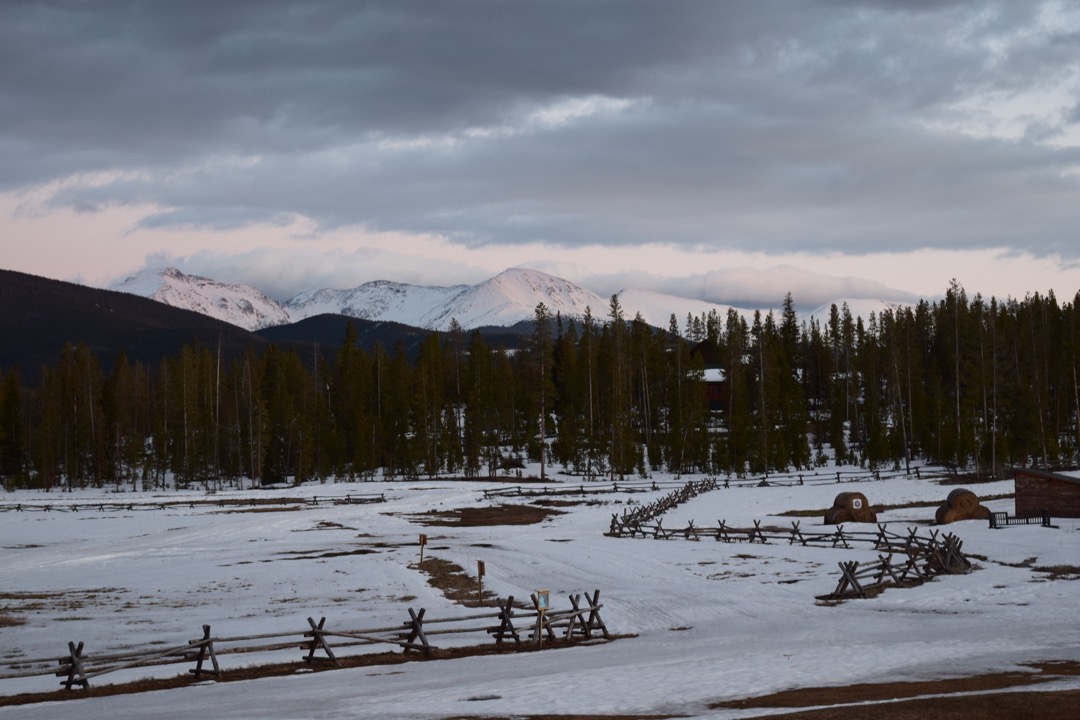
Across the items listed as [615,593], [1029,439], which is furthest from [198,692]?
[1029,439]

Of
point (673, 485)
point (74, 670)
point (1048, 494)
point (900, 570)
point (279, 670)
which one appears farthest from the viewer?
point (673, 485)

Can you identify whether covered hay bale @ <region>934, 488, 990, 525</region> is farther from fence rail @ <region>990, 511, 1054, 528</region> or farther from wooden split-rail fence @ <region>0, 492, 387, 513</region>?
wooden split-rail fence @ <region>0, 492, 387, 513</region>

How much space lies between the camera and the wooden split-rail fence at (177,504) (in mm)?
76562

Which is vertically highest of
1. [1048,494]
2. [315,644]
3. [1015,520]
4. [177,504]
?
[1048,494]

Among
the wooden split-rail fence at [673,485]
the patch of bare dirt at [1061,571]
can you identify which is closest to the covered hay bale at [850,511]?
the patch of bare dirt at [1061,571]

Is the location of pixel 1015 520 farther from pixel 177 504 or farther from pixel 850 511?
pixel 177 504

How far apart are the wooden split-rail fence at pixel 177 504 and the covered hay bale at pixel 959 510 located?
141 ft

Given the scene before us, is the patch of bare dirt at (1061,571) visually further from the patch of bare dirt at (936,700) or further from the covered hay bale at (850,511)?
the covered hay bale at (850,511)

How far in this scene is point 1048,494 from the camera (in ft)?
170

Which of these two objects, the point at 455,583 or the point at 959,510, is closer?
the point at 455,583

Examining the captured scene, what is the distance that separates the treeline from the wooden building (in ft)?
116

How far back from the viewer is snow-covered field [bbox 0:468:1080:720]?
1983 centimetres

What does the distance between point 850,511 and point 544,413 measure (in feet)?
167

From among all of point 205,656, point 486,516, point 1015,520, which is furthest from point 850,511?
point 205,656
